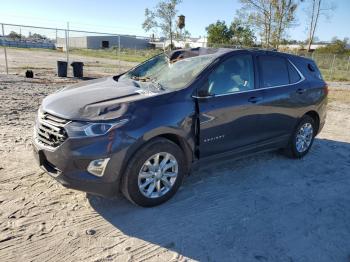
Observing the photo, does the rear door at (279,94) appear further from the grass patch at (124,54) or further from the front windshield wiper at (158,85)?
the grass patch at (124,54)

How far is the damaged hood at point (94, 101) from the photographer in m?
3.25

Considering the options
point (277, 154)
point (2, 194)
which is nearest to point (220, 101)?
point (277, 154)

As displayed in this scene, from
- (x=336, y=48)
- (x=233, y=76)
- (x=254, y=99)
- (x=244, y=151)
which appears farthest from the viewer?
(x=336, y=48)

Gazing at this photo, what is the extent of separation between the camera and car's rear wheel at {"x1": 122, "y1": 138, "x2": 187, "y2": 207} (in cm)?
339

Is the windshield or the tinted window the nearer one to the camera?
the windshield

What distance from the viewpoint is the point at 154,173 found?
3584 millimetres

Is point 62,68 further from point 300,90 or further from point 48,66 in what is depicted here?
point 300,90

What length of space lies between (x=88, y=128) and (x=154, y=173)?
0.90 metres

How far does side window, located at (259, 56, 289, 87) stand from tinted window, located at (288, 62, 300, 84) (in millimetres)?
101

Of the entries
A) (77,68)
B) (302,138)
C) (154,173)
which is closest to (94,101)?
(154,173)

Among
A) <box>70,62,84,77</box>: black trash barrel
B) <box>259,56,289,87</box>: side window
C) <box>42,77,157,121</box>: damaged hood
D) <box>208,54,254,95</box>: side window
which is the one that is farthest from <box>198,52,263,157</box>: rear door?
<box>70,62,84,77</box>: black trash barrel

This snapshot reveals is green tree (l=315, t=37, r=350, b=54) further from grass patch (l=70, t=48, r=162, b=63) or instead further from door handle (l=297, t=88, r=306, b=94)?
door handle (l=297, t=88, r=306, b=94)

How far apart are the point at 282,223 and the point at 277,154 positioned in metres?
2.32

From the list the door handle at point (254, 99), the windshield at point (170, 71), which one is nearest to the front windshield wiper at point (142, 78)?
the windshield at point (170, 71)
